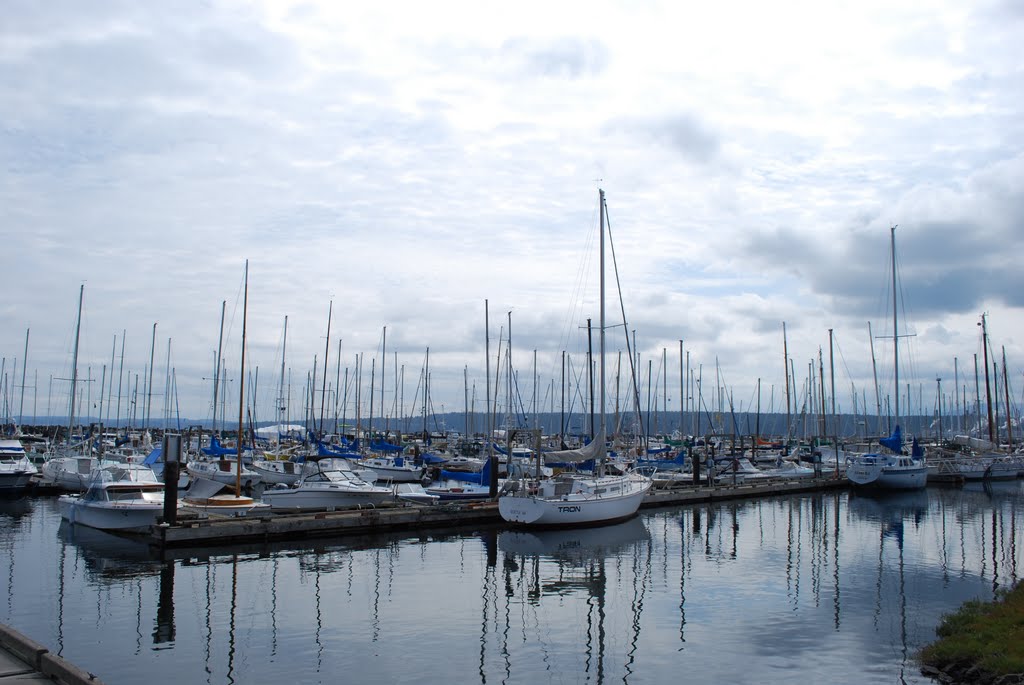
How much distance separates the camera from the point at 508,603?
23.8 metres

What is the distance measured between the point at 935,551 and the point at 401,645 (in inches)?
950

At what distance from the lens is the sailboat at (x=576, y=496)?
121ft

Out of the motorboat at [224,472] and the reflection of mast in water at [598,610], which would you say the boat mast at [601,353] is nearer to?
the reflection of mast in water at [598,610]

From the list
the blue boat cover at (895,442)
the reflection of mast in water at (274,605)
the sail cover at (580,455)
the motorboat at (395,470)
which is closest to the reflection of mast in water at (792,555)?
the sail cover at (580,455)

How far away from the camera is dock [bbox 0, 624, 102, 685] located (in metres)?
11.5

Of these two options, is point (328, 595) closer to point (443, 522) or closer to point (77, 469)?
point (443, 522)

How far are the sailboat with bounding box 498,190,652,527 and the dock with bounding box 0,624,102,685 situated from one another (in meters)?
25.2

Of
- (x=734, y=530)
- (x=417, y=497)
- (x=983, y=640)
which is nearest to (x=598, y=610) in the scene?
(x=983, y=640)

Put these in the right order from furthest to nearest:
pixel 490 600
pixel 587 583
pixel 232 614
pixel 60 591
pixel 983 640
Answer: pixel 587 583, pixel 60 591, pixel 490 600, pixel 232 614, pixel 983 640

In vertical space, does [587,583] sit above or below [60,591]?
below

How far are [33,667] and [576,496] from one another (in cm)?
2769

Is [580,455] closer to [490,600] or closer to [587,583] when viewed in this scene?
[587,583]

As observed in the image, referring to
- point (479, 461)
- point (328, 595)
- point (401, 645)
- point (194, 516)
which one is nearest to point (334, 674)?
point (401, 645)

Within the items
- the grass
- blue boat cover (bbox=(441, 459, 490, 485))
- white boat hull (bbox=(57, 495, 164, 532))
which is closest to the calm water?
the grass
